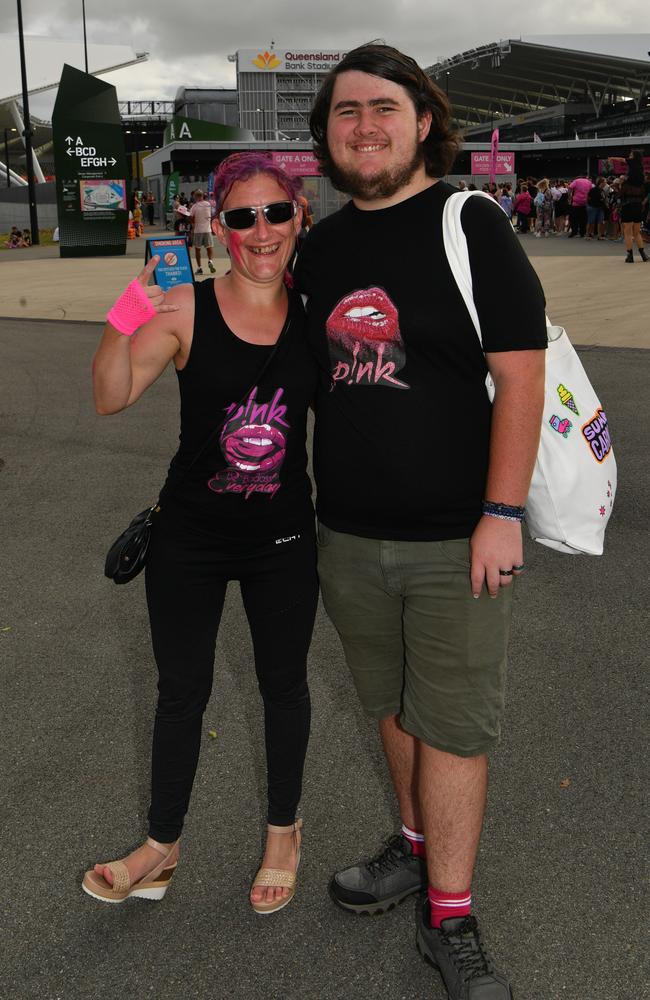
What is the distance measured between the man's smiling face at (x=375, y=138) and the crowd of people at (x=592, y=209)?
19.0 m

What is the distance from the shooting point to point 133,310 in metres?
2.21

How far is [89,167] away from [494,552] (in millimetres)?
29886

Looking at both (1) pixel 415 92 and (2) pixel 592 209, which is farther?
(2) pixel 592 209

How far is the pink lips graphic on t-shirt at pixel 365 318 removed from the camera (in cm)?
211

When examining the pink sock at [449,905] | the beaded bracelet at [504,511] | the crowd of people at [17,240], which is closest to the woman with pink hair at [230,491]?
the pink sock at [449,905]

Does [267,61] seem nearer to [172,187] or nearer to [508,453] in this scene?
[172,187]

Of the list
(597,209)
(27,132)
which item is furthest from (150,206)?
(597,209)

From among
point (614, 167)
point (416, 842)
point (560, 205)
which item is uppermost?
point (614, 167)

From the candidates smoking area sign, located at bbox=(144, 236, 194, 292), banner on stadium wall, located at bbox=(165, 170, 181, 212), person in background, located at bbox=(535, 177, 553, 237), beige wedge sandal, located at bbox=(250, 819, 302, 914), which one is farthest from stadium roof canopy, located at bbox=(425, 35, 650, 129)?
beige wedge sandal, located at bbox=(250, 819, 302, 914)

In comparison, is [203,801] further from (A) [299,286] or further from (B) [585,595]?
(B) [585,595]

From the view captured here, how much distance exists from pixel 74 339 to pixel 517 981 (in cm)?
1230

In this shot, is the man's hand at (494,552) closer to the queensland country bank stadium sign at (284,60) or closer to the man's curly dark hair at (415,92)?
the man's curly dark hair at (415,92)

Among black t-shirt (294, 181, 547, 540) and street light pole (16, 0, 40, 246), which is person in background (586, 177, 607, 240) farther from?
black t-shirt (294, 181, 547, 540)

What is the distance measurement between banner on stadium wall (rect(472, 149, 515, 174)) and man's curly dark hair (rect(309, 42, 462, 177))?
4861 cm
